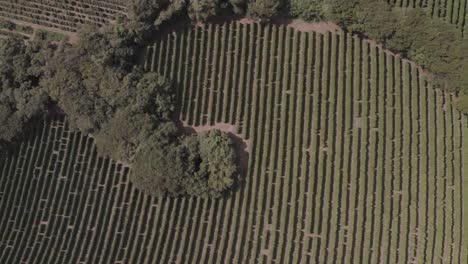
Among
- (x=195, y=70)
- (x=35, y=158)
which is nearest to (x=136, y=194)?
(x=35, y=158)

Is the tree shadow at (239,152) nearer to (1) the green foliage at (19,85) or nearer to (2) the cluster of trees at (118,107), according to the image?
(2) the cluster of trees at (118,107)

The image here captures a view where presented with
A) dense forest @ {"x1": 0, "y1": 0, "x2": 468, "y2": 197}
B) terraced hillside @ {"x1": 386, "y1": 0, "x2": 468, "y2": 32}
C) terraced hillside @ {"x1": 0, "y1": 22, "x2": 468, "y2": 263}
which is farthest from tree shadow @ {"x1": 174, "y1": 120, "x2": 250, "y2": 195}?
terraced hillside @ {"x1": 386, "y1": 0, "x2": 468, "y2": 32}

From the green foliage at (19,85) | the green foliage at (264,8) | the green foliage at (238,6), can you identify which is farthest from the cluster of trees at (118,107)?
the green foliage at (264,8)

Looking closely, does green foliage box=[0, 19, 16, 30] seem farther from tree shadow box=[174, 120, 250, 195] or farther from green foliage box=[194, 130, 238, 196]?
green foliage box=[194, 130, 238, 196]

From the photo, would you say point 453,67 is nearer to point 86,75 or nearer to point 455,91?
point 455,91

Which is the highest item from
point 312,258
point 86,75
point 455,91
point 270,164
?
point 455,91
